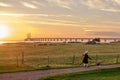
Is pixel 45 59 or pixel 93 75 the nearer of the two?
pixel 93 75

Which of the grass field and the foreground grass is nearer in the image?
the foreground grass

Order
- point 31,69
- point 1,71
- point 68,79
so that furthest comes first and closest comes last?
1. point 31,69
2. point 1,71
3. point 68,79

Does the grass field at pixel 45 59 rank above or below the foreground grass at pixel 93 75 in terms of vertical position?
above

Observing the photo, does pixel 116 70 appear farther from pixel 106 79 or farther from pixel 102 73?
pixel 106 79

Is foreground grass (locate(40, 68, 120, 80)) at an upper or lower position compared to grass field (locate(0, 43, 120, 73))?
lower

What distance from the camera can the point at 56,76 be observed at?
2938cm

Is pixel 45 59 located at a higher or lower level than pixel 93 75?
higher

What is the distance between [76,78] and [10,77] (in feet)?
18.9

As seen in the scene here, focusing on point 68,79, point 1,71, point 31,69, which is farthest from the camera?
point 31,69

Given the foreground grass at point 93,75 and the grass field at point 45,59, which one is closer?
the foreground grass at point 93,75

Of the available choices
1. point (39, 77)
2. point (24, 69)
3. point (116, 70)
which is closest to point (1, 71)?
point (24, 69)

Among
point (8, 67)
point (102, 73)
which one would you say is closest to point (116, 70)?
point (102, 73)

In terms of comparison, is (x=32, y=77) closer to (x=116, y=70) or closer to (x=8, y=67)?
(x=8, y=67)

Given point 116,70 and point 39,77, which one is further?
point 116,70
